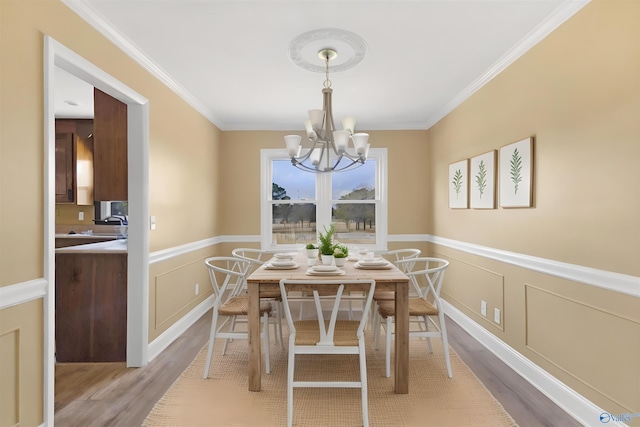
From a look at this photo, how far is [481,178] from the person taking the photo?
3314 millimetres

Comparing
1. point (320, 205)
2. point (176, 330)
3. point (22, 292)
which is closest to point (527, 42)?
point (320, 205)

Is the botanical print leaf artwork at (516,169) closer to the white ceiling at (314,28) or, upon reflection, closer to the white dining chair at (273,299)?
the white ceiling at (314,28)

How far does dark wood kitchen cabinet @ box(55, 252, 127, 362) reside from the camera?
289 centimetres

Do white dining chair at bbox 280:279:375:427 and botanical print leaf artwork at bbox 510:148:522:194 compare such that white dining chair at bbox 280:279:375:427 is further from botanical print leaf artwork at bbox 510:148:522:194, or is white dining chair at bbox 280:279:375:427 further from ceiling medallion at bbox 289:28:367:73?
ceiling medallion at bbox 289:28:367:73

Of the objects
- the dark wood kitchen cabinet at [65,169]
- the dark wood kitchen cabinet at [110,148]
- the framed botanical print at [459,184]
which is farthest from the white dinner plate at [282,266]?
the dark wood kitchen cabinet at [65,169]

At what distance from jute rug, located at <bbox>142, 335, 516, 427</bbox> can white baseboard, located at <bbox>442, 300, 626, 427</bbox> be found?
0.38 m

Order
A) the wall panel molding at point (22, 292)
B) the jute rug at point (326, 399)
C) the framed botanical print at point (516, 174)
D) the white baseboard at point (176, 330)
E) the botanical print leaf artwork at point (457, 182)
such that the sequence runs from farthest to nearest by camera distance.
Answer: the botanical print leaf artwork at point (457, 182) → the white baseboard at point (176, 330) → the framed botanical print at point (516, 174) → the jute rug at point (326, 399) → the wall panel molding at point (22, 292)

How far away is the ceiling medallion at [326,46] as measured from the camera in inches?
97.3

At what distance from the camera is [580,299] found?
210cm

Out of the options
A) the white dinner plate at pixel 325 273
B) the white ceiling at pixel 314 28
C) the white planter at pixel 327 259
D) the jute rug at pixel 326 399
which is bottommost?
the jute rug at pixel 326 399

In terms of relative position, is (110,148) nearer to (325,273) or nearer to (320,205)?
(325,273)

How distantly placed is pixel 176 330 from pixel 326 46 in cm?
302

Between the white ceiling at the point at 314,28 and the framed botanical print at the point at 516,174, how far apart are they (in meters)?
0.74

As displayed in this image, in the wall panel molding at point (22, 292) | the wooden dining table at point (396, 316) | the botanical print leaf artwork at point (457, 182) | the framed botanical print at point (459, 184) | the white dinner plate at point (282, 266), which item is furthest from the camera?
the botanical print leaf artwork at point (457, 182)
